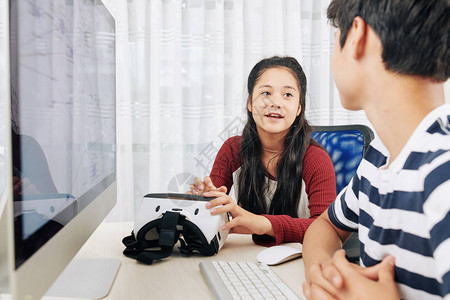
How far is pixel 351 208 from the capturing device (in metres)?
0.82

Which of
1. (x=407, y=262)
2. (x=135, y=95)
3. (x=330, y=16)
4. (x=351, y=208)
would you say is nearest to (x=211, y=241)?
(x=351, y=208)

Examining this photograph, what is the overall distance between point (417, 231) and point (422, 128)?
0.15m

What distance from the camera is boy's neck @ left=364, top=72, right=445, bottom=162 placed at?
1.84 feet

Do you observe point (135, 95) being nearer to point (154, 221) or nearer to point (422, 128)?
point (154, 221)

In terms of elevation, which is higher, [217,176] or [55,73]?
[55,73]

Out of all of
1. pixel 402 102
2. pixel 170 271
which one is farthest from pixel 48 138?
pixel 402 102

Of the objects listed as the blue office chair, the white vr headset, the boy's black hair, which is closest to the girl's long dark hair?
the blue office chair

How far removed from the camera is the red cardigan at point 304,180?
3.37ft

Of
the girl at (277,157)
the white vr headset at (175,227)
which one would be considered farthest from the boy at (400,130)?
the girl at (277,157)

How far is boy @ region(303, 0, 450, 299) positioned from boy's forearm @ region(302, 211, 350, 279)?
0.44ft

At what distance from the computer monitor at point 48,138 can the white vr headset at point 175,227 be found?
11 centimetres

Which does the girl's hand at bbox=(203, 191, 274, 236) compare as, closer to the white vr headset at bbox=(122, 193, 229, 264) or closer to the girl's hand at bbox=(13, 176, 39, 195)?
the white vr headset at bbox=(122, 193, 229, 264)

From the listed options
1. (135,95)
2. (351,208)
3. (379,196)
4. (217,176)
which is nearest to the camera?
(379,196)

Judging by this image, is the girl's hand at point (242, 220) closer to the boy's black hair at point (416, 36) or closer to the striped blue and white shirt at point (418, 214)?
the striped blue and white shirt at point (418, 214)
